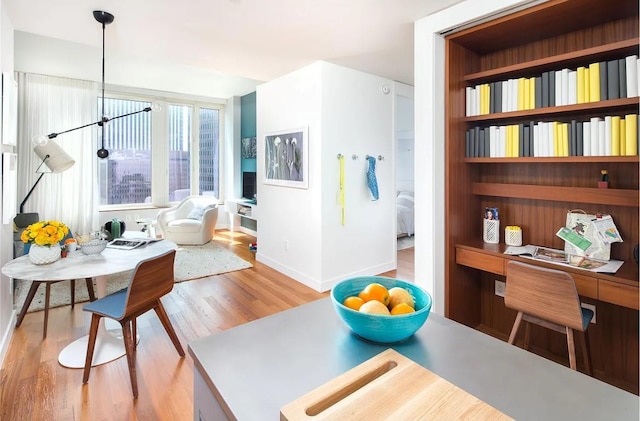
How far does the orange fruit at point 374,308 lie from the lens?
36.4 inches

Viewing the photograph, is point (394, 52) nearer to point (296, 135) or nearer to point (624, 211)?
point (296, 135)

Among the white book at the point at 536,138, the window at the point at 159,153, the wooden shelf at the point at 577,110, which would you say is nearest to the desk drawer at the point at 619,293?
the white book at the point at 536,138

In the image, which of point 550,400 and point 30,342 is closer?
point 550,400

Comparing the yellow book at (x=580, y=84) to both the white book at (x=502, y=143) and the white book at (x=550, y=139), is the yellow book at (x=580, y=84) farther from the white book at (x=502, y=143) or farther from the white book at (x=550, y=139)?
the white book at (x=502, y=143)

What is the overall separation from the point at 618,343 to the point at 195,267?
164 inches

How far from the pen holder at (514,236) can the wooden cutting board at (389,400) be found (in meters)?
2.01

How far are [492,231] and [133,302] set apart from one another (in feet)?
8.02

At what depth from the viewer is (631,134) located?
5.96 ft

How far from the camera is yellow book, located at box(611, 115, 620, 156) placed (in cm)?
188

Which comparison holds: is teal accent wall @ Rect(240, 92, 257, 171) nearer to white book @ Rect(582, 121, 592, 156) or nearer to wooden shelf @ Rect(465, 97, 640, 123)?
wooden shelf @ Rect(465, 97, 640, 123)

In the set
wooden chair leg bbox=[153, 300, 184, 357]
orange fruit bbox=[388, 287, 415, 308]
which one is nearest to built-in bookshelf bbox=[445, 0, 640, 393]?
orange fruit bbox=[388, 287, 415, 308]

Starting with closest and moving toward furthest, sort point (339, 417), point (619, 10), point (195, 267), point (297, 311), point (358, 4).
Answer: point (339, 417) → point (297, 311) → point (619, 10) → point (358, 4) → point (195, 267)

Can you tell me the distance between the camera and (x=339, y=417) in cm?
62

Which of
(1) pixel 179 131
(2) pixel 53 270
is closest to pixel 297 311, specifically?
(2) pixel 53 270
